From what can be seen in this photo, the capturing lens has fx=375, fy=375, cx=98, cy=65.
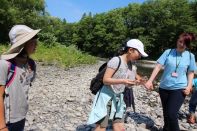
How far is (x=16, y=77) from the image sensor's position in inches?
145

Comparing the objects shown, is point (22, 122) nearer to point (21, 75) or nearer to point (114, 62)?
point (21, 75)

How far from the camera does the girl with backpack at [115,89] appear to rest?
515 centimetres

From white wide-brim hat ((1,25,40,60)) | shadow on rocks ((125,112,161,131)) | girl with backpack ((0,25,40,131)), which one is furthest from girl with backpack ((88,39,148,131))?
shadow on rocks ((125,112,161,131))

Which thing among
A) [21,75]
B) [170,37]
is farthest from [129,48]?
[170,37]

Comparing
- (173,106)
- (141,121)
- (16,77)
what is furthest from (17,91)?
(141,121)

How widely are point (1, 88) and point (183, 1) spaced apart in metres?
81.2

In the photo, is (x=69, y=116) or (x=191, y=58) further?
(x=69, y=116)

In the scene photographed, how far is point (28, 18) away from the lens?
178ft

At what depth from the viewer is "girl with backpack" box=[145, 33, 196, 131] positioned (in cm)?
725

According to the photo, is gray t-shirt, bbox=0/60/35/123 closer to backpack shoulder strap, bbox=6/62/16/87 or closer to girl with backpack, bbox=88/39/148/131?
backpack shoulder strap, bbox=6/62/16/87

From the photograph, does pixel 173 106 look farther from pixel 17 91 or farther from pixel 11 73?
pixel 11 73

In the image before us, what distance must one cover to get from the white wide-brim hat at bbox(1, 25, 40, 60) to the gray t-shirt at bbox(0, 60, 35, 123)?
0.42 ft

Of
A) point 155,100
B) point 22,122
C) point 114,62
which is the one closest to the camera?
point 22,122

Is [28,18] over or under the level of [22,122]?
over
